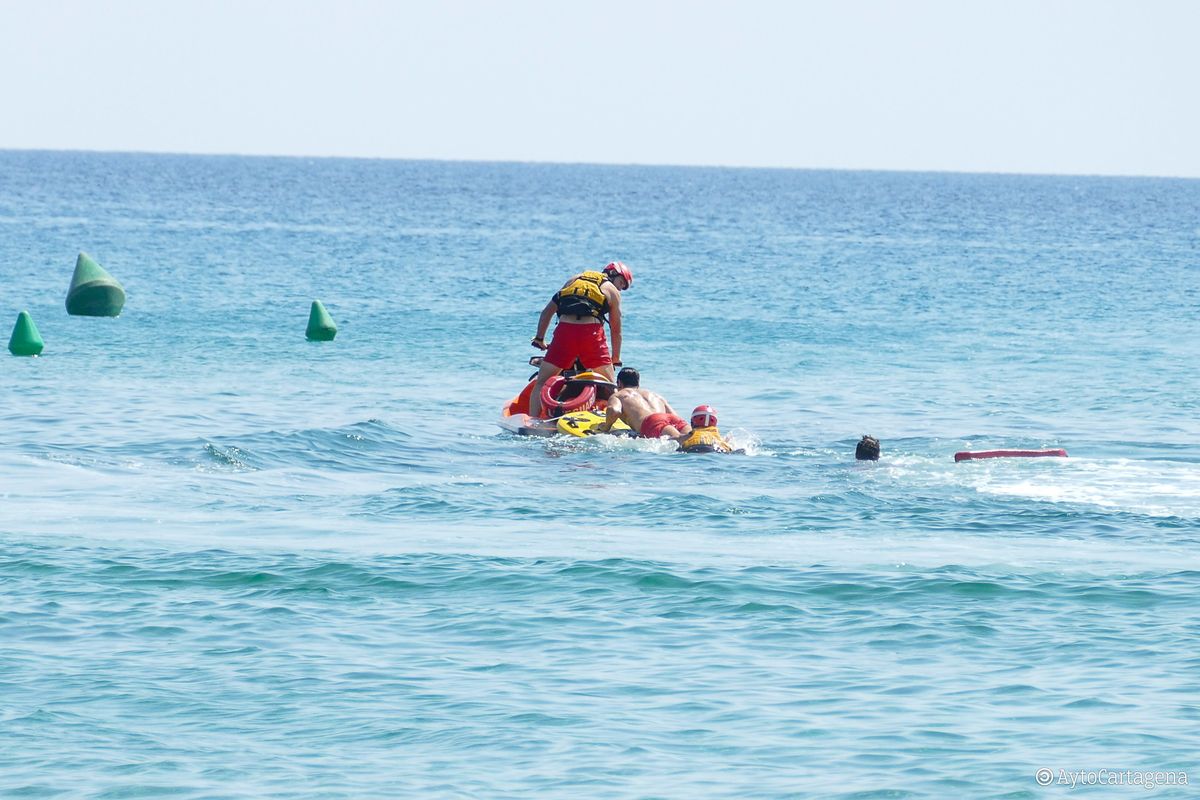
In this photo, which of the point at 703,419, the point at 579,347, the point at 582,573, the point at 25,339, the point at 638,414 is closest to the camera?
the point at 582,573

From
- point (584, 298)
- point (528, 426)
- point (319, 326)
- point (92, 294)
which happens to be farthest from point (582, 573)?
point (92, 294)

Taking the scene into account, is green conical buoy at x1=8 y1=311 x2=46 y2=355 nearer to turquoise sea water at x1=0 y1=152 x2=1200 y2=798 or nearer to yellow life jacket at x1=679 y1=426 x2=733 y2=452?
turquoise sea water at x1=0 y1=152 x2=1200 y2=798

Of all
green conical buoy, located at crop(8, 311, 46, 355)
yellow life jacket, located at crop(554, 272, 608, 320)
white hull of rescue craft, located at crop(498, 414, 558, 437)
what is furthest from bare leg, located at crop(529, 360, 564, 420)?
green conical buoy, located at crop(8, 311, 46, 355)

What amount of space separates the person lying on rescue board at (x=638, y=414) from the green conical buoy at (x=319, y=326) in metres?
12.5

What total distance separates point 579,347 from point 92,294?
56.1ft

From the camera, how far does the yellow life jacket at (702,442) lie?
62.2 feet

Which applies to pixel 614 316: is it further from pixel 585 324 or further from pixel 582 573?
pixel 582 573

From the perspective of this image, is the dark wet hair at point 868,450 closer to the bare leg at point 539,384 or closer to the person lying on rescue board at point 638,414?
the person lying on rescue board at point 638,414

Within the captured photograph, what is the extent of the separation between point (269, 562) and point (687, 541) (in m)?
3.55

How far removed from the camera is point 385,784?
28.1 feet

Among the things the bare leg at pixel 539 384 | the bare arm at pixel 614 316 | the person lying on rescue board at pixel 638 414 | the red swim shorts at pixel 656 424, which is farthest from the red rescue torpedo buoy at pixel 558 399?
the red swim shorts at pixel 656 424

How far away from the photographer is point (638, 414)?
19750 millimetres

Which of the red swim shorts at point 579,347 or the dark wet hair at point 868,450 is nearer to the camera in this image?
the dark wet hair at point 868,450

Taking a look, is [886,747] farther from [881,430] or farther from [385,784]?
[881,430]
